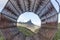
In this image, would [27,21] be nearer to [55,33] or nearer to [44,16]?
[44,16]

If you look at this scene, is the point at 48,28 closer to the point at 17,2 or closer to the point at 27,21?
the point at 27,21

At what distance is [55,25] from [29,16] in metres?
0.32

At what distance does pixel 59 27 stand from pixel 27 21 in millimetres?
384

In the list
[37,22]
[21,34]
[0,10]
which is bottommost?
[21,34]

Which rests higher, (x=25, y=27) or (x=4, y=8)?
(x=4, y=8)

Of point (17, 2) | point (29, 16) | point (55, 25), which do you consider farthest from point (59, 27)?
point (17, 2)

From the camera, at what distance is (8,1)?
7.63ft

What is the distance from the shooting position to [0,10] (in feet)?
7.63

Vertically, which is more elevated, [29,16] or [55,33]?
[29,16]

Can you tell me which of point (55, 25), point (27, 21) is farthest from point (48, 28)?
point (27, 21)

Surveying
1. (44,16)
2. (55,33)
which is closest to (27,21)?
(44,16)

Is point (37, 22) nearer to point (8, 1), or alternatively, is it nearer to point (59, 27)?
point (59, 27)

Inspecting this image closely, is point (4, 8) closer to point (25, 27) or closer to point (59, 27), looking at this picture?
point (25, 27)

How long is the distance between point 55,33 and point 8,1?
68 cm
